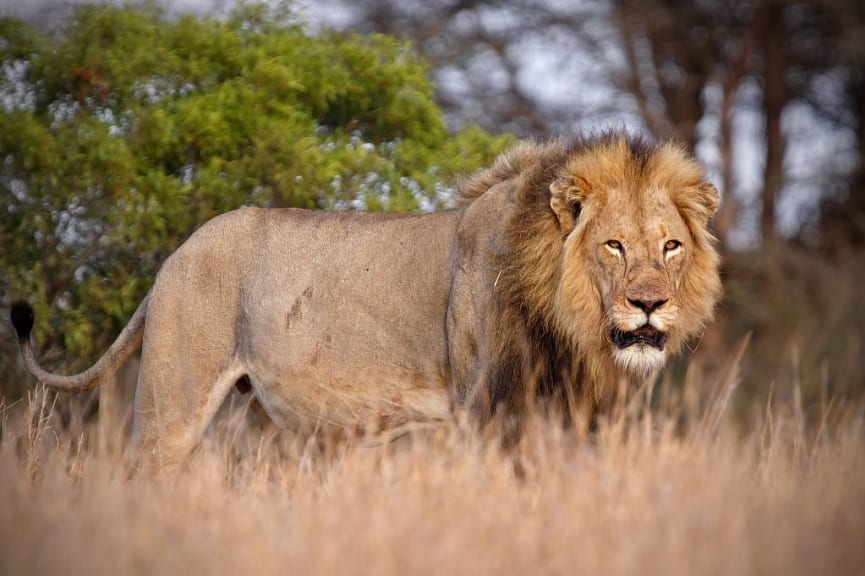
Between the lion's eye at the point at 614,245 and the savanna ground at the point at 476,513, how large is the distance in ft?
1.96

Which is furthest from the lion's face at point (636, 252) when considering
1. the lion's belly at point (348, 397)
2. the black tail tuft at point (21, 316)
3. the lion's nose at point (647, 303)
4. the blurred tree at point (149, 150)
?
the black tail tuft at point (21, 316)

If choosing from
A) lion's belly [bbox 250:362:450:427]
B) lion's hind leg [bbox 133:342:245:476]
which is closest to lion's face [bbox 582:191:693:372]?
lion's belly [bbox 250:362:450:427]

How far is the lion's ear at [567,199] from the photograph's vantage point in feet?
16.6

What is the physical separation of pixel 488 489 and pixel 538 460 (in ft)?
1.55

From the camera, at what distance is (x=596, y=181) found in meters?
5.08

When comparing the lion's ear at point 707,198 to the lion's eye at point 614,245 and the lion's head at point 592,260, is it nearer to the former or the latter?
the lion's head at point 592,260

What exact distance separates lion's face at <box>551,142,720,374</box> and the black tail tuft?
2.48m

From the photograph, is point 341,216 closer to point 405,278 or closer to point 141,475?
point 405,278

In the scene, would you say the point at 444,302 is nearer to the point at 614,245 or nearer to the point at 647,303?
the point at 614,245

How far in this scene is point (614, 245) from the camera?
4.97 meters

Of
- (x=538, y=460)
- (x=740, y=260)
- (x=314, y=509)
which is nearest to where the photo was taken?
(x=314, y=509)

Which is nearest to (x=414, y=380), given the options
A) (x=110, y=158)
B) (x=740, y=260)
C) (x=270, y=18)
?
(x=110, y=158)

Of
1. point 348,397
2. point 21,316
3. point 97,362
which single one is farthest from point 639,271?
point 21,316

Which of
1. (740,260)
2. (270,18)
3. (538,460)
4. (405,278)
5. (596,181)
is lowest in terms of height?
(740,260)
